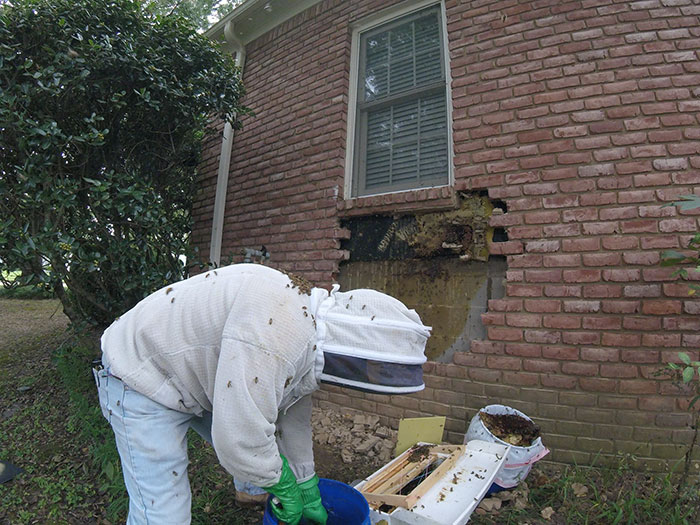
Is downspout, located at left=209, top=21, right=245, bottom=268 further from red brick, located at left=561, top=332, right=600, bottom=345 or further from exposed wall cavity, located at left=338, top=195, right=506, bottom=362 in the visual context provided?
red brick, located at left=561, top=332, right=600, bottom=345

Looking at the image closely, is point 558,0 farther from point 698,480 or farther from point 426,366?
point 698,480

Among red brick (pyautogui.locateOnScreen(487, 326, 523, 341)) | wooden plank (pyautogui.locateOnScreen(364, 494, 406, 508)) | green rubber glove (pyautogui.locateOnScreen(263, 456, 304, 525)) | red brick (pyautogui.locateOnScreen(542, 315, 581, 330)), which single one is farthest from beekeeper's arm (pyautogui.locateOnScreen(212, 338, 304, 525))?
red brick (pyautogui.locateOnScreen(542, 315, 581, 330))

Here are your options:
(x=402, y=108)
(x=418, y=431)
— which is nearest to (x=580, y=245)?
(x=418, y=431)

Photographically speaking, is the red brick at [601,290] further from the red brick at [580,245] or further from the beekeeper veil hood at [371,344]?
the beekeeper veil hood at [371,344]

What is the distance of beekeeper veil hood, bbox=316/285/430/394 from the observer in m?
1.43

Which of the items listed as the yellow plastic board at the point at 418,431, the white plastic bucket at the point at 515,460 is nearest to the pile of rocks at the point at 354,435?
the yellow plastic board at the point at 418,431

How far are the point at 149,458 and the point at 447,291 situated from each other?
2358 mm

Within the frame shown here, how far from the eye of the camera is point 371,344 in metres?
1.42

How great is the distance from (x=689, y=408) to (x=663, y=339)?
44 centimetres

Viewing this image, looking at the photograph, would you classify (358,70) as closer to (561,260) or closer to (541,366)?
(561,260)

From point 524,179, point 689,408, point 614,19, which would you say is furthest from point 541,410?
point 614,19

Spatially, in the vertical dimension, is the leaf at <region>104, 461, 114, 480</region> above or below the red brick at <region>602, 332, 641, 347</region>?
below

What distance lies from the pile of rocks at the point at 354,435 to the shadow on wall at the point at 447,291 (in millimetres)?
751

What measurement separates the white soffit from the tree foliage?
1015 mm
